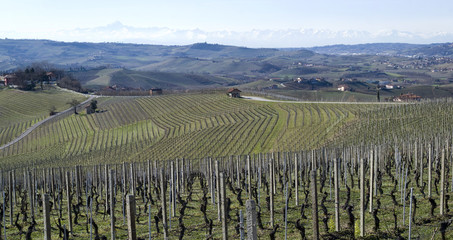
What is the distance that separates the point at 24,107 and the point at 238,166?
8457 cm

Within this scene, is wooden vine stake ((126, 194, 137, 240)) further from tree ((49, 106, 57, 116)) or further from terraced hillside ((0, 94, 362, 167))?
tree ((49, 106, 57, 116))

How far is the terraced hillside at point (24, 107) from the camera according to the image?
82250 mm

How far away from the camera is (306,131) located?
5328cm

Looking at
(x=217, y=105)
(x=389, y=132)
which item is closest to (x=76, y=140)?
(x=217, y=105)

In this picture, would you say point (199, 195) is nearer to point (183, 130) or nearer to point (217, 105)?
point (183, 130)

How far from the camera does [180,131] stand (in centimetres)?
6438

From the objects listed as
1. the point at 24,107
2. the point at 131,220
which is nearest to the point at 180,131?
the point at 24,107

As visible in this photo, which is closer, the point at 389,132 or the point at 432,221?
the point at 432,221

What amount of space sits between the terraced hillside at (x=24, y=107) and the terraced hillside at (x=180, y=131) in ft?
16.7

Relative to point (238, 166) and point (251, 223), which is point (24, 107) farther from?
point (251, 223)

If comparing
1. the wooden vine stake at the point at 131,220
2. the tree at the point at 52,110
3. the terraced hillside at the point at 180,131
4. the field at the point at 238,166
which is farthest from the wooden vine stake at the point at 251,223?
the tree at the point at 52,110

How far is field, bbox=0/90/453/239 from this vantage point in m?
15.6

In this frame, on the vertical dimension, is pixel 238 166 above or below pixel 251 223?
below

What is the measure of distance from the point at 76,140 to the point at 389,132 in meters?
44.7
